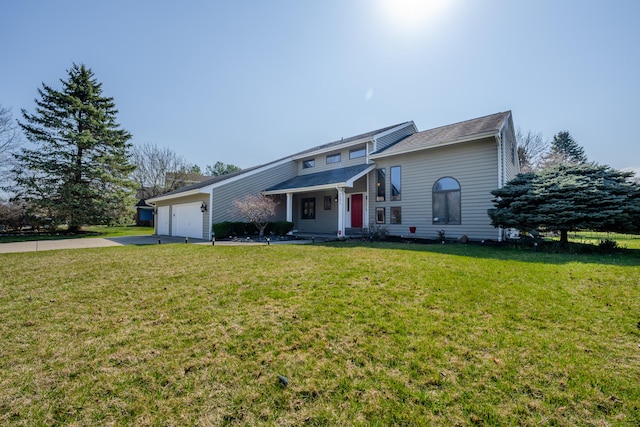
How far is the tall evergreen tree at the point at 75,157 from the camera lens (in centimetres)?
1922

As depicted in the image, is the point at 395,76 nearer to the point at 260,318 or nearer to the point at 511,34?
the point at 511,34

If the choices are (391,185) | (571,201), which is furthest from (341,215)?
(571,201)

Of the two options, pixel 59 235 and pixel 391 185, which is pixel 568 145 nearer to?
pixel 391 185

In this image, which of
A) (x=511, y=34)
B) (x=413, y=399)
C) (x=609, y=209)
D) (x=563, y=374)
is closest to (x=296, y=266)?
(x=413, y=399)

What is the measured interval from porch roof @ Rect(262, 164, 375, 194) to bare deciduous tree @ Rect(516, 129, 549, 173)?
25.5 meters

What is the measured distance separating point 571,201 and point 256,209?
1249 cm

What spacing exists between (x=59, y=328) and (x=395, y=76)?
13.2 metres

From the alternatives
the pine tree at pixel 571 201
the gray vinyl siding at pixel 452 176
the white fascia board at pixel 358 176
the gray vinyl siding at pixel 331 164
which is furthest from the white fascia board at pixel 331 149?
the pine tree at pixel 571 201

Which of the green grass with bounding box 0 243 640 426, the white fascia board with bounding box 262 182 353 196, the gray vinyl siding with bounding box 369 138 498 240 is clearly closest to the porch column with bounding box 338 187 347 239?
the white fascia board with bounding box 262 182 353 196

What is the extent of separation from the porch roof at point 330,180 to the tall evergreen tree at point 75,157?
1356 cm

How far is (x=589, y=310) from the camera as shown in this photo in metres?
3.65

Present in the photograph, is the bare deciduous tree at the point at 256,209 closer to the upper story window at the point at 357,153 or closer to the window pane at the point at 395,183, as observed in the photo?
the upper story window at the point at 357,153

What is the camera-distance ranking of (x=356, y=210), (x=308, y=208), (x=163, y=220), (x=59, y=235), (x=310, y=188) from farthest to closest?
(x=163, y=220) → (x=59, y=235) → (x=308, y=208) → (x=356, y=210) → (x=310, y=188)

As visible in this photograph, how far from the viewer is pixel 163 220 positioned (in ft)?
68.3
